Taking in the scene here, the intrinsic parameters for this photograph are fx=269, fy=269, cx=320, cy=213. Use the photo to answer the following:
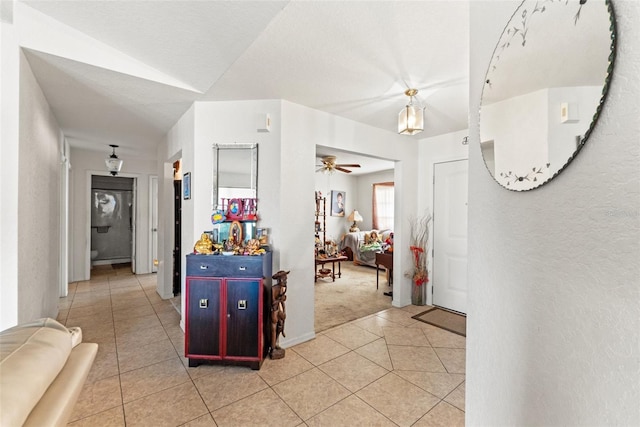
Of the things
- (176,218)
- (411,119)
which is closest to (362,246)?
(176,218)

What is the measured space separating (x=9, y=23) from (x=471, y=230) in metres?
2.91

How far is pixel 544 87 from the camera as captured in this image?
728mm

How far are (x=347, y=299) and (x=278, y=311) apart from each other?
1910 millimetres

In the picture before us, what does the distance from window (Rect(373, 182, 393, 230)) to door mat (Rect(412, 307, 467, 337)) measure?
4008mm

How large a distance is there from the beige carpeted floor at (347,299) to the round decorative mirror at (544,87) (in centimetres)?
268

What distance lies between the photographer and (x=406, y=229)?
12.6 feet

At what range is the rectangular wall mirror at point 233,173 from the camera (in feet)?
8.68

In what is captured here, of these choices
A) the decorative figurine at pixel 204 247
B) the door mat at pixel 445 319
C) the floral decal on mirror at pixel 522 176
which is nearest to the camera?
the floral decal on mirror at pixel 522 176

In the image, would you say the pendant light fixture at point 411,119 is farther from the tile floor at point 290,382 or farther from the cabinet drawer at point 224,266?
the tile floor at point 290,382

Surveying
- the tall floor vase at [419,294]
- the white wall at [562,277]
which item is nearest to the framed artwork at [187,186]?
the white wall at [562,277]

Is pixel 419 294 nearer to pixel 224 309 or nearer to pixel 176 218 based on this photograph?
pixel 224 309

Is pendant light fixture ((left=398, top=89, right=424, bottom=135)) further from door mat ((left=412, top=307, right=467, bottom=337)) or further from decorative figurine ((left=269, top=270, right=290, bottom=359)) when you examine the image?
door mat ((left=412, top=307, right=467, bottom=337))

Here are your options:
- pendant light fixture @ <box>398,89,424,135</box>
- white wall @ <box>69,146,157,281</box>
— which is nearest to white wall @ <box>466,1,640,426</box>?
pendant light fixture @ <box>398,89,424,135</box>

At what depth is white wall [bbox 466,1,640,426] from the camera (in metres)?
0.50
